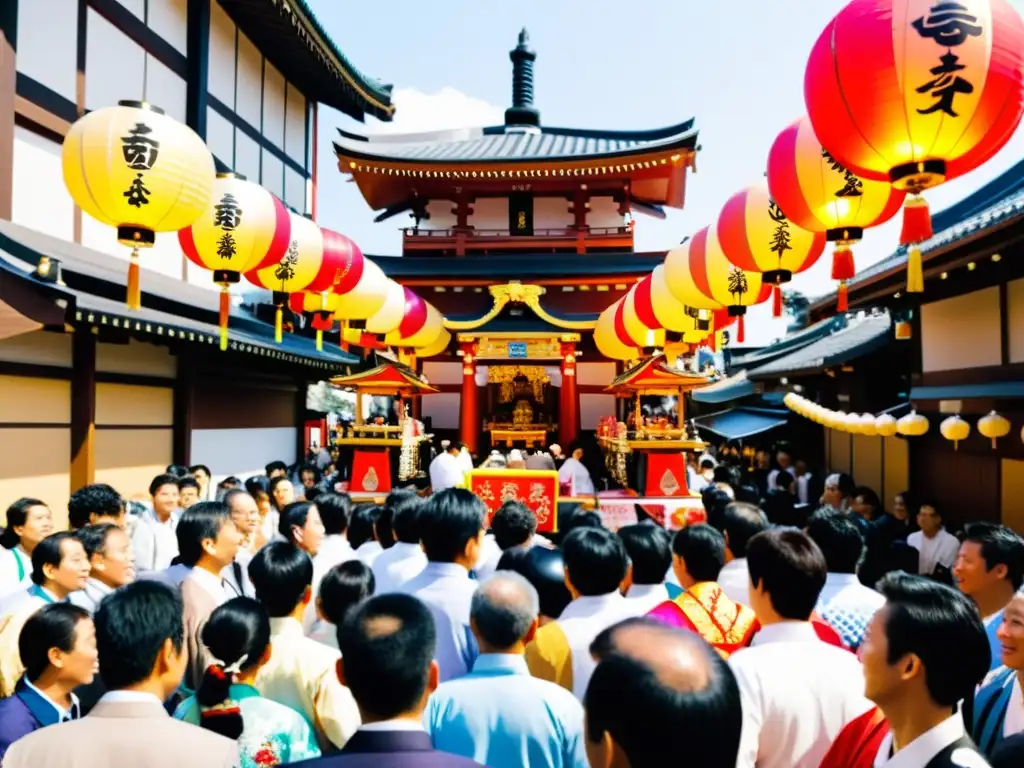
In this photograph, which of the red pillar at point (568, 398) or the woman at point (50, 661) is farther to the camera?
the red pillar at point (568, 398)

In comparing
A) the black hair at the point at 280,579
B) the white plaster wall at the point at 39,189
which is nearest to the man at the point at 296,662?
the black hair at the point at 280,579

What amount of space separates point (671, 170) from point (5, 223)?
41.7 feet

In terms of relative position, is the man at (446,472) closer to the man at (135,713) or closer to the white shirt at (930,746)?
the man at (135,713)

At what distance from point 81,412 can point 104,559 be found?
4764 mm

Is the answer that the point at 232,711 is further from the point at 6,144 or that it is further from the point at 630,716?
the point at 6,144

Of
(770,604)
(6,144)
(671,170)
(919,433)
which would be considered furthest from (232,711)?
(671,170)

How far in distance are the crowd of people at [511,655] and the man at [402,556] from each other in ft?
0.05

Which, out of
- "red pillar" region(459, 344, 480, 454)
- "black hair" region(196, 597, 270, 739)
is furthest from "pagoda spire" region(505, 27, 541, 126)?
"black hair" region(196, 597, 270, 739)

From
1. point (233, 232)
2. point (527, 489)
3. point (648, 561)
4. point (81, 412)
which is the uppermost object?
point (233, 232)

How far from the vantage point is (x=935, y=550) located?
6.30 metres

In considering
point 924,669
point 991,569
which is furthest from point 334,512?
point 991,569

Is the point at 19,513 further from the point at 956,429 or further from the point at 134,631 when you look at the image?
the point at 956,429

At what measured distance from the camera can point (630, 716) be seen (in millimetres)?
1238

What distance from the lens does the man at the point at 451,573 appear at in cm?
295
